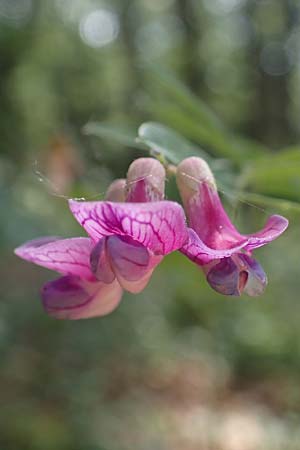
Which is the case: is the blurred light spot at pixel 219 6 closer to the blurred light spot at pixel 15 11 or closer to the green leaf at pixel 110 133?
the blurred light spot at pixel 15 11

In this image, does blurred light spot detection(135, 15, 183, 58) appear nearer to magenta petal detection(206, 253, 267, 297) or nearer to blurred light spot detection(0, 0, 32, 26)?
blurred light spot detection(0, 0, 32, 26)

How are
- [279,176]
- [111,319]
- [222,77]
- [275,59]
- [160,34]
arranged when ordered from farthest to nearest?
1. [160,34]
2. [222,77]
3. [275,59]
4. [111,319]
5. [279,176]

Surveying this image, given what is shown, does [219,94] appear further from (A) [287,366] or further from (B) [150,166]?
(B) [150,166]

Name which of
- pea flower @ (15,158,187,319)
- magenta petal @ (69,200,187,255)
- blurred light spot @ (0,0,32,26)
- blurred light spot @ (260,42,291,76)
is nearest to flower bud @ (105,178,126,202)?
pea flower @ (15,158,187,319)

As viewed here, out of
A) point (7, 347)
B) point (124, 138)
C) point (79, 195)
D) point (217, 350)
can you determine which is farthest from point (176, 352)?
point (124, 138)

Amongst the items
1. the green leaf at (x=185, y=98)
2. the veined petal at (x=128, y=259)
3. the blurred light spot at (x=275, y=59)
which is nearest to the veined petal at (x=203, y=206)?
the veined petal at (x=128, y=259)

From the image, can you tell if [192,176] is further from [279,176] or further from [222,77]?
[222,77]

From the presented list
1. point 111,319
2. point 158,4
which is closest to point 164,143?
point 111,319
